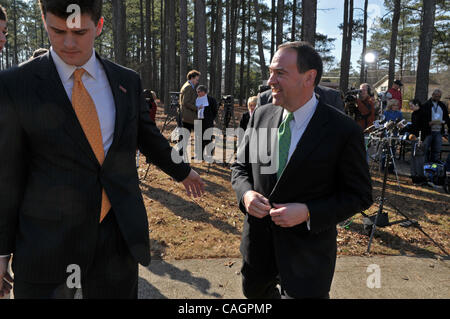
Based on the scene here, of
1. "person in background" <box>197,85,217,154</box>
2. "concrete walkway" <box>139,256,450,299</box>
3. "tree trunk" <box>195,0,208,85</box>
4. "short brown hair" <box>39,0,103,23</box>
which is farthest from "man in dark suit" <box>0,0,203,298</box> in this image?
"tree trunk" <box>195,0,208,85</box>

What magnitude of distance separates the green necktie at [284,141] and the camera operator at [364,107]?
785cm

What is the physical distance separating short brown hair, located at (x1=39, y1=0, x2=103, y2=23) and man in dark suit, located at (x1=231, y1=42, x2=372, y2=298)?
43.5 inches

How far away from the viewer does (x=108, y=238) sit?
5.91 feet

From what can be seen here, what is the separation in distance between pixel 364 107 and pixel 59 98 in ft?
29.7

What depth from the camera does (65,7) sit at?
1.53m

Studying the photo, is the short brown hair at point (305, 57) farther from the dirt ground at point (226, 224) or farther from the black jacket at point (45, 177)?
the dirt ground at point (226, 224)

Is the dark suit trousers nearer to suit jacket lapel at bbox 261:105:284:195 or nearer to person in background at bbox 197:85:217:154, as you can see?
suit jacket lapel at bbox 261:105:284:195

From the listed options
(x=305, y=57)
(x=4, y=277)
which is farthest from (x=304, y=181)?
(x=4, y=277)

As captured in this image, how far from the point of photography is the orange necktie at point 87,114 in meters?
1.68

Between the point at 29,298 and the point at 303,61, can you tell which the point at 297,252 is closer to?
the point at 303,61

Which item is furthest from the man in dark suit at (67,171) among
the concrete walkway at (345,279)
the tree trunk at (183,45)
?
the tree trunk at (183,45)

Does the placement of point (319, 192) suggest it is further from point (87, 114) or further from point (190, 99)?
point (190, 99)

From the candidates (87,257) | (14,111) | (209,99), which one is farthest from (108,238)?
(209,99)

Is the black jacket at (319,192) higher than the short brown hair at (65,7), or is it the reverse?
the short brown hair at (65,7)
